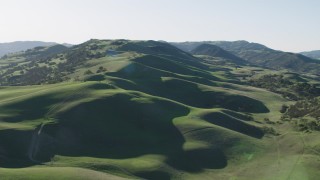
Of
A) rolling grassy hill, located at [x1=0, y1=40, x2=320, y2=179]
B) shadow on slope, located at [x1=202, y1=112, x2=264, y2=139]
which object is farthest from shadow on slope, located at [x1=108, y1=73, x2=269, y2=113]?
shadow on slope, located at [x1=202, y1=112, x2=264, y2=139]

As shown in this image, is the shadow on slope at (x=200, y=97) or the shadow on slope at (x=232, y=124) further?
the shadow on slope at (x=200, y=97)

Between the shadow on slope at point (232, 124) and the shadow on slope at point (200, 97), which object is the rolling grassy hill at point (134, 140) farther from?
the shadow on slope at point (200, 97)

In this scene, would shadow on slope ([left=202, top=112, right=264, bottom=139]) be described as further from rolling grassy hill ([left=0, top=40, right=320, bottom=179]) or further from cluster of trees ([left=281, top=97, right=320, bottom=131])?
cluster of trees ([left=281, top=97, right=320, bottom=131])

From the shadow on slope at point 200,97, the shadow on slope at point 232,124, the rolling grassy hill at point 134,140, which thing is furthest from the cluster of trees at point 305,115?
the shadow on slope at point 232,124

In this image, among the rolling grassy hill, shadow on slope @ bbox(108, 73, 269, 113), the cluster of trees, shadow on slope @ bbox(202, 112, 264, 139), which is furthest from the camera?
shadow on slope @ bbox(108, 73, 269, 113)

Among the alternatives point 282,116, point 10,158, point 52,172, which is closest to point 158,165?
point 52,172

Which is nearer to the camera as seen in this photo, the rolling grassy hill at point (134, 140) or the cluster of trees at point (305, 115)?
the rolling grassy hill at point (134, 140)

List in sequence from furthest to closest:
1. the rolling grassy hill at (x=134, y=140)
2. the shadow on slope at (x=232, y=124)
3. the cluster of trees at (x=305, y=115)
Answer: the cluster of trees at (x=305, y=115)
the shadow on slope at (x=232, y=124)
the rolling grassy hill at (x=134, y=140)

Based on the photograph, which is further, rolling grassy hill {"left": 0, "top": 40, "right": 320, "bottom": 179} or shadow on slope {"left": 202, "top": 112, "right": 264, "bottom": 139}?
shadow on slope {"left": 202, "top": 112, "right": 264, "bottom": 139}

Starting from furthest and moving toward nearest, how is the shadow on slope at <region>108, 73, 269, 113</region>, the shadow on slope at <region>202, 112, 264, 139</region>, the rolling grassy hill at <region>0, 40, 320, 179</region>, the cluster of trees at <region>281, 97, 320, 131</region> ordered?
1. the shadow on slope at <region>108, 73, 269, 113</region>
2. the cluster of trees at <region>281, 97, 320, 131</region>
3. the shadow on slope at <region>202, 112, 264, 139</region>
4. the rolling grassy hill at <region>0, 40, 320, 179</region>

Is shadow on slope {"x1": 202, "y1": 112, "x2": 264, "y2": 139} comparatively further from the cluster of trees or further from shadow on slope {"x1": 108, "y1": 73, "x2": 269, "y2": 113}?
shadow on slope {"x1": 108, "y1": 73, "x2": 269, "y2": 113}

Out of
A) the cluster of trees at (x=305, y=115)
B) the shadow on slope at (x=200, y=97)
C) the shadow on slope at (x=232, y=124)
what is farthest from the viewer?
the shadow on slope at (x=200, y=97)

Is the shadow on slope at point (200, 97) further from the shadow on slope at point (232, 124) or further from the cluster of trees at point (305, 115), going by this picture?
the shadow on slope at point (232, 124)

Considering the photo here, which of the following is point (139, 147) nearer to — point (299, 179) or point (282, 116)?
point (299, 179)
